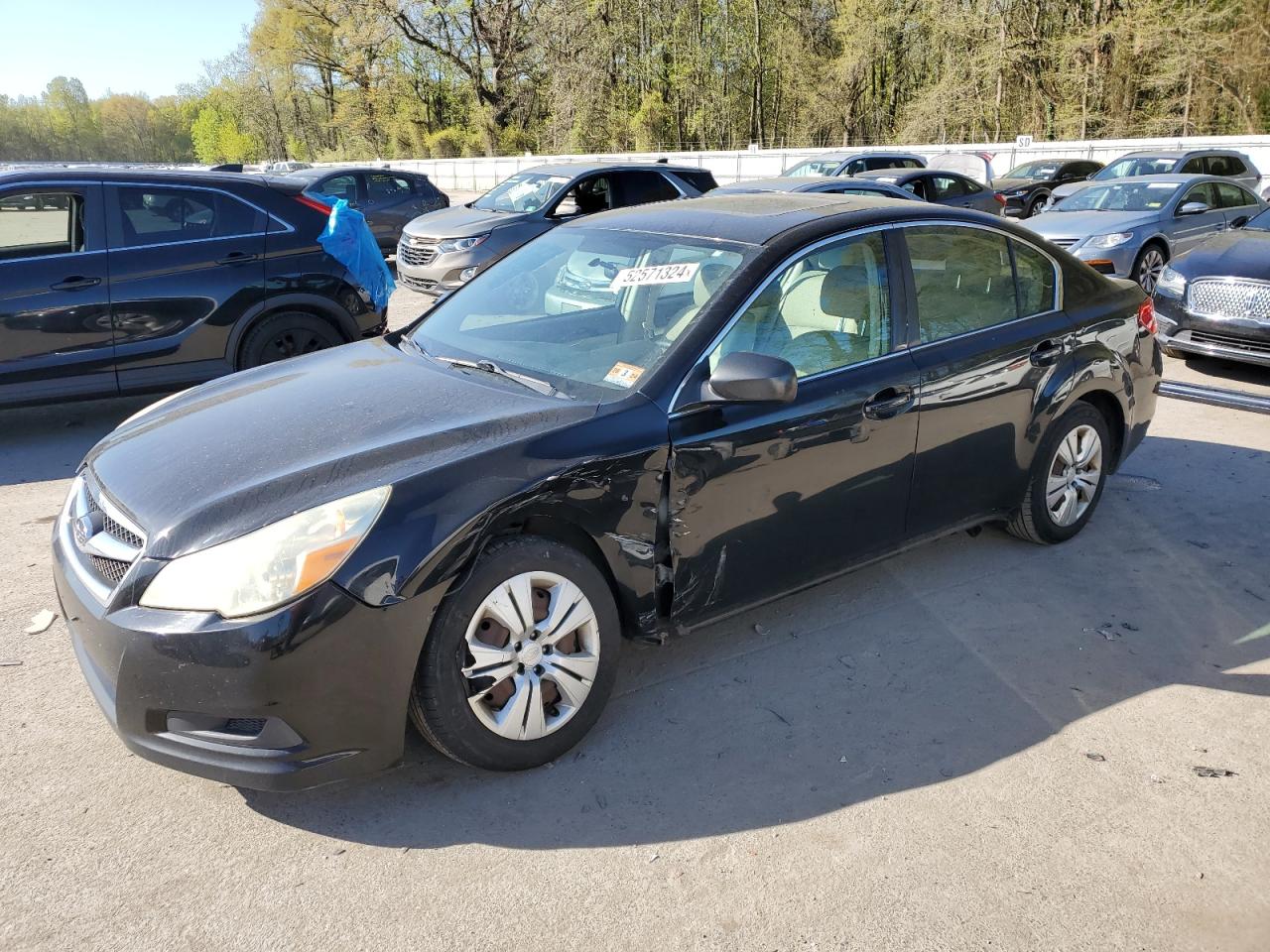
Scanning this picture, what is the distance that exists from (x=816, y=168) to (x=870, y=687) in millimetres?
15522

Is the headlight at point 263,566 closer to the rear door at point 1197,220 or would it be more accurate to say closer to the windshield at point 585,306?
the windshield at point 585,306

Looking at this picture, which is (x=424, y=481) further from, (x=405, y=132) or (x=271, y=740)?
(x=405, y=132)

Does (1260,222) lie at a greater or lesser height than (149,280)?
lesser

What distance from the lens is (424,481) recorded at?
279 centimetres

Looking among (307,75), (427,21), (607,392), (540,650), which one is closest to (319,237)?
(607,392)

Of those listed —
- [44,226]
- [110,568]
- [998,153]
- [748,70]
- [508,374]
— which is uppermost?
[748,70]

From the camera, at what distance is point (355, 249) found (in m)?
7.43

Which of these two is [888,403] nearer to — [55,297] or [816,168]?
[55,297]

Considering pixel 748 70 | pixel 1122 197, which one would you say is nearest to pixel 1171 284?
pixel 1122 197

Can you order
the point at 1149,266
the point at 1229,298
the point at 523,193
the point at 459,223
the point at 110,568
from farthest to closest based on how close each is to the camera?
the point at 523,193, the point at 459,223, the point at 1149,266, the point at 1229,298, the point at 110,568

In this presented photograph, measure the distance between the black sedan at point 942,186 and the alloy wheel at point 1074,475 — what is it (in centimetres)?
1007

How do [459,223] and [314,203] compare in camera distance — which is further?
[459,223]

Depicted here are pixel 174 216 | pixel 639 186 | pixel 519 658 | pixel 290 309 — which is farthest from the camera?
pixel 639 186

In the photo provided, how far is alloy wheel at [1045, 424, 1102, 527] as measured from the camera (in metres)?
4.66
